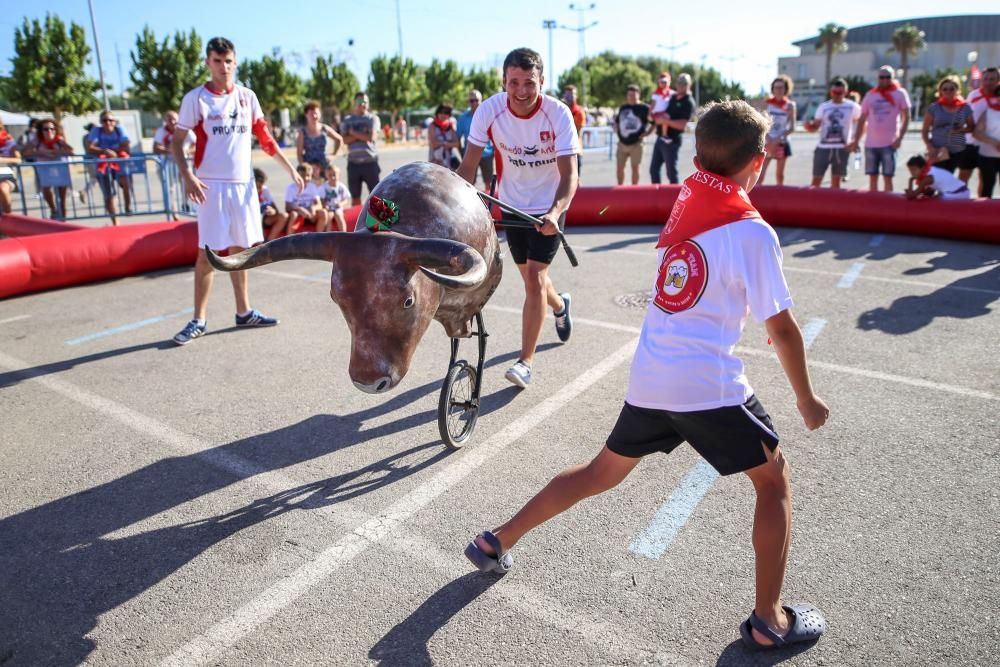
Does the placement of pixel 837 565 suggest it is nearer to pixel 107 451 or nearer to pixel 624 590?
pixel 624 590

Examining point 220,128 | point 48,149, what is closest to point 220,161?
point 220,128

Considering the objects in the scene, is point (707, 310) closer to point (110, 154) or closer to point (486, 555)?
point (486, 555)

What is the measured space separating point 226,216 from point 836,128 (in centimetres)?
996

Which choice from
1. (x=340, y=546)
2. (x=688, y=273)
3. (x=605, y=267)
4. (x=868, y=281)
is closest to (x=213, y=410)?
(x=340, y=546)

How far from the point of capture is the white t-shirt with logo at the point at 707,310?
214 cm

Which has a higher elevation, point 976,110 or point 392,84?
point 392,84

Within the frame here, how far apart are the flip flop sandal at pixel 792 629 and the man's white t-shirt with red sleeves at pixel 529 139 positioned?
3059 mm

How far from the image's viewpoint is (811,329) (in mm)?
6152

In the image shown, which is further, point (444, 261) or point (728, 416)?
point (444, 261)

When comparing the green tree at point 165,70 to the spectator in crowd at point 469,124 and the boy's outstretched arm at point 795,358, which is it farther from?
the boy's outstretched arm at point 795,358

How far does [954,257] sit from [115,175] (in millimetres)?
13852

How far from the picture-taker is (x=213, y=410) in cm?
470

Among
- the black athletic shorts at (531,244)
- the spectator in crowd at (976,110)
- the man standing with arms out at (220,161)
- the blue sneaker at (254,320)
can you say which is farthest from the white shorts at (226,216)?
the spectator in crowd at (976,110)

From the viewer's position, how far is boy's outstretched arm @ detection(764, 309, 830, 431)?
2.19 metres
